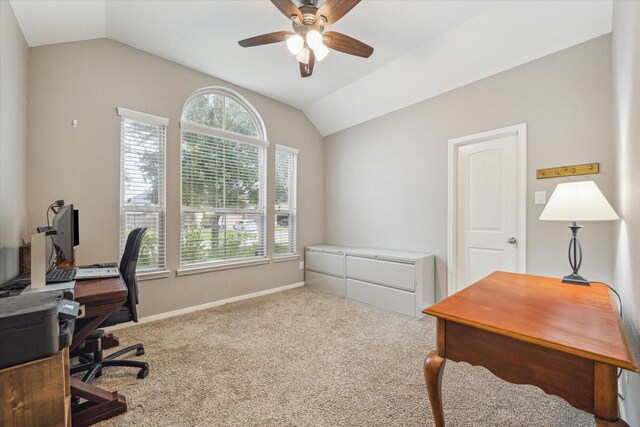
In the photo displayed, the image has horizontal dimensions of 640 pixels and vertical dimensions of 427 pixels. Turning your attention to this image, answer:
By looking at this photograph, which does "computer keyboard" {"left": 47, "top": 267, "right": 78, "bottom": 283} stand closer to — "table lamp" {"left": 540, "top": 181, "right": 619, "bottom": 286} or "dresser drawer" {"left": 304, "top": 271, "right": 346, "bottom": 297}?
"dresser drawer" {"left": 304, "top": 271, "right": 346, "bottom": 297}

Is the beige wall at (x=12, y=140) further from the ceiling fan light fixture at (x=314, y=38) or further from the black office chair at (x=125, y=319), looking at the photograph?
the ceiling fan light fixture at (x=314, y=38)

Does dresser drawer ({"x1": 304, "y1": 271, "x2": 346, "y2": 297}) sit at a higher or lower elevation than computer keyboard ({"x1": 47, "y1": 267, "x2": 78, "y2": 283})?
lower

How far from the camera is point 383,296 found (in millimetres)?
3324

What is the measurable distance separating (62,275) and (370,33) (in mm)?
3259

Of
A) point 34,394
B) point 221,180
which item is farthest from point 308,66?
point 34,394

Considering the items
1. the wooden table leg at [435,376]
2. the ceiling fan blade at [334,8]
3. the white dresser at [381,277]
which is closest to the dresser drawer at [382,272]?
the white dresser at [381,277]

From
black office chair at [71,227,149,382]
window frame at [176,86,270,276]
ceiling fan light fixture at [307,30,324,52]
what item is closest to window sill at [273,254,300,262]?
window frame at [176,86,270,276]

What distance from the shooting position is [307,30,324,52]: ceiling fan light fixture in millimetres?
1981

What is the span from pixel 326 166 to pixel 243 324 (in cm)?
295

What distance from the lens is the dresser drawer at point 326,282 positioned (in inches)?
151

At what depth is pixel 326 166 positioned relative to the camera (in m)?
4.80

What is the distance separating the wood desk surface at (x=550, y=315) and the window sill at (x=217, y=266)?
2.87 metres

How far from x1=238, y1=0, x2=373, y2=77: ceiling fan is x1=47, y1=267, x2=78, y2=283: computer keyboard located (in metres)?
2.21

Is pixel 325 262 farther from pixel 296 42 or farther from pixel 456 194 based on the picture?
pixel 296 42
